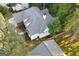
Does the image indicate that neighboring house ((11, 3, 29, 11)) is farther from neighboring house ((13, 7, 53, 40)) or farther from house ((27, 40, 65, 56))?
house ((27, 40, 65, 56))

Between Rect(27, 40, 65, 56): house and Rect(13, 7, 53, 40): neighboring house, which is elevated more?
Rect(13, 7, 53, 40): neighboring house

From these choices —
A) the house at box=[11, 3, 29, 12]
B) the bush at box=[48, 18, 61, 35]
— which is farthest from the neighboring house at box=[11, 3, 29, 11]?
the bush at box=[48, 18, 61, 35]

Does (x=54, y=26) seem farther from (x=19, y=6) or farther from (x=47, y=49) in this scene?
(x=19, y=6)

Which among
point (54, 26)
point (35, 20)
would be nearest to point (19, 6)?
point (35, 20)

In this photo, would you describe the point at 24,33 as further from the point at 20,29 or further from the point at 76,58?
the point at 76,58

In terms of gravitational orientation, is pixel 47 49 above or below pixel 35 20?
below

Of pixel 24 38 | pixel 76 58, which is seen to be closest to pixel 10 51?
pixel 24 38
